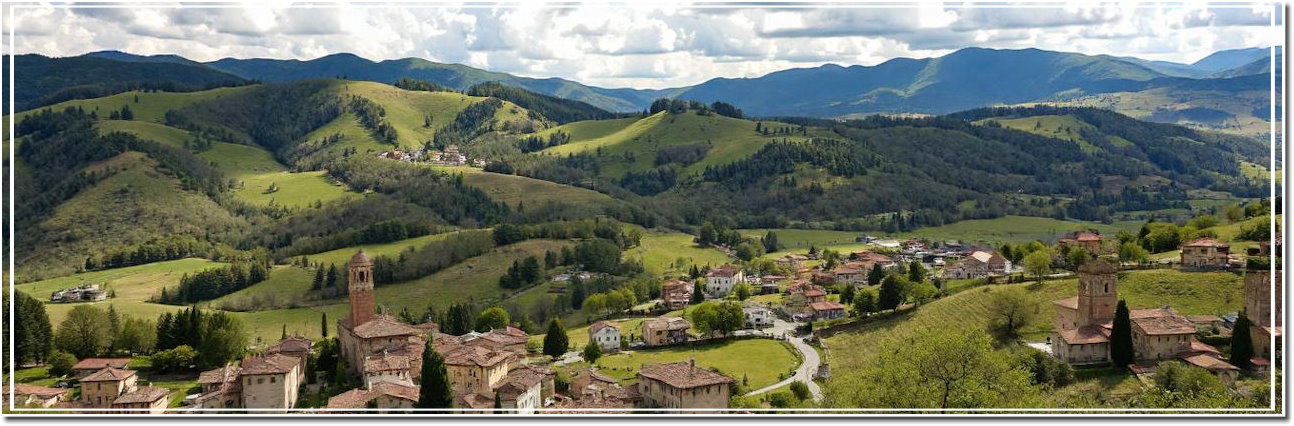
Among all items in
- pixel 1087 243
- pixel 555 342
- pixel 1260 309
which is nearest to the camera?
pixel 1260 309

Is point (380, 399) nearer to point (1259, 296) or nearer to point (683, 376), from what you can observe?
point (683, 376)

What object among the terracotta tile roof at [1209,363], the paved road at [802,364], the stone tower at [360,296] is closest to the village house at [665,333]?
the paved road at [802,364]

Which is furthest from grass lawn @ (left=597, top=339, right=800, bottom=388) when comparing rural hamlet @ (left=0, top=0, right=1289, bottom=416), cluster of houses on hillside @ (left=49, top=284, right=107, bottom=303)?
cluster of houses on hillside @ (left=49, top=284, right=107, bottom=303)

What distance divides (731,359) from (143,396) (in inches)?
1129

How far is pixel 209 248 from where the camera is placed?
403 feet

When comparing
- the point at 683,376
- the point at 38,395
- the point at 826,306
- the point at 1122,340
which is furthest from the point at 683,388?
the point at 826,306

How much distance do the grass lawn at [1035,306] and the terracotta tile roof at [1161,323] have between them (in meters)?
5.71

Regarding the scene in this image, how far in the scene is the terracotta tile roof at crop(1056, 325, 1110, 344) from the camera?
4278 cm

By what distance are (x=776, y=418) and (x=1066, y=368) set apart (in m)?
22.7

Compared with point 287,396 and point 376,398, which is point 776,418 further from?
point 287,396

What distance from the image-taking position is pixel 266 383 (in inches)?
1635

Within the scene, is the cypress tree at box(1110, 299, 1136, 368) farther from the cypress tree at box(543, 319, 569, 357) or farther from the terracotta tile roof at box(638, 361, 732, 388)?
the cypress tree at box(543, 319, 569, 357)

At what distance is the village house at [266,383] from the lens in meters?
41.1

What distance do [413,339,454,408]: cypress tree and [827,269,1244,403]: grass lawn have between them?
18.9 metres
